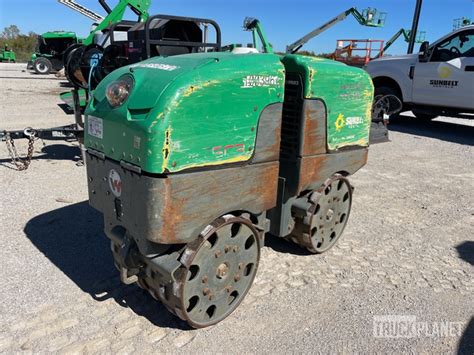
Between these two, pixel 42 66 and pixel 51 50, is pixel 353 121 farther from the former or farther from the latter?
pixel 42 66

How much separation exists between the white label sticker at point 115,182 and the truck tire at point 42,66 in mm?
21730

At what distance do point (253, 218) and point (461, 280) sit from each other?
5.98 ft

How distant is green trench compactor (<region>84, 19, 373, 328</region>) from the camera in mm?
2076

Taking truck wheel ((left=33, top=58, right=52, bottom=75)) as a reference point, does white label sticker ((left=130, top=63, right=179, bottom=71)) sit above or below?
above

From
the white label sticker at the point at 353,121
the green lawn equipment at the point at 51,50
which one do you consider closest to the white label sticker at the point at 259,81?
the white label sticker at the point at 353,121

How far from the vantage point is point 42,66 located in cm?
2147

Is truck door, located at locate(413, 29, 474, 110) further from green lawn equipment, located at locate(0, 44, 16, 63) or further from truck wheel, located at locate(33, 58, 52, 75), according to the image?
green lawn equipment, located at locate(0, 44, 16, 63)

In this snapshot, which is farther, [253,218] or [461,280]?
[461,280]

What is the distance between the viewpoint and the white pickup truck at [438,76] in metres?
8.65

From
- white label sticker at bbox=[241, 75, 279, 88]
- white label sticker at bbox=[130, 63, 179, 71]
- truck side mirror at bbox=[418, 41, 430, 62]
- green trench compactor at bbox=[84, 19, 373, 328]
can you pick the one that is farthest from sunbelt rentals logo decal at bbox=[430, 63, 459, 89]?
white label sticker at bbox=[130, 63, 179, 71]

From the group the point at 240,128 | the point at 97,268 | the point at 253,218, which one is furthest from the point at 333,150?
the point at 97,268

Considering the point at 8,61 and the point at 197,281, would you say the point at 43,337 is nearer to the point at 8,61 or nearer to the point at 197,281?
the point at 197,281

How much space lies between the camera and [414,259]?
3.60 m

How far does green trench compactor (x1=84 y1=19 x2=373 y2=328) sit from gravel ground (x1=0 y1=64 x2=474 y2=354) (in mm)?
301
